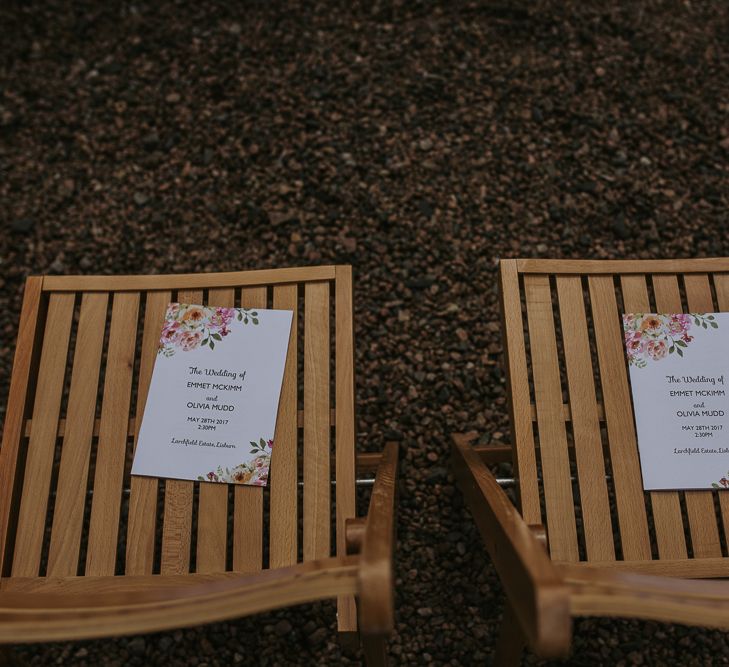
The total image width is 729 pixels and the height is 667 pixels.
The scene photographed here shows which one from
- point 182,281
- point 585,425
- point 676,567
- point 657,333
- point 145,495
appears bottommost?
point 676,567

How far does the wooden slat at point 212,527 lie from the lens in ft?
3.18

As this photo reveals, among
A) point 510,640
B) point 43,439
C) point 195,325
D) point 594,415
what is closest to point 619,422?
point 594,415

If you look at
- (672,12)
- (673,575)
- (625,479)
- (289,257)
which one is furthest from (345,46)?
(673,575)

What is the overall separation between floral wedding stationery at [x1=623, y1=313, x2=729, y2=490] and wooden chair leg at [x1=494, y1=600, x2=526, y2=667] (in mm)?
317

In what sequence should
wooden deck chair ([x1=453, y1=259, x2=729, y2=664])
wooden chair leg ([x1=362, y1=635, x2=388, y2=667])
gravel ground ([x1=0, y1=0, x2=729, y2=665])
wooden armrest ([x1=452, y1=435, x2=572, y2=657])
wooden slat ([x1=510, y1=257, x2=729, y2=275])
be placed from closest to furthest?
wooden armrest ([x1=452, y1=435, x2=572, y2=657]) → wooden chair leg ([x1=362, y1=635, x2=388, y2=667]) → wooden deck chair ([x1=453, y1=259, x2=729, y2=664]) → wooden slat ([x1=510, y1=257, x2=729, y2=275]) → gravel ground ([x1=0, y1=0, x2=729, y2=665])

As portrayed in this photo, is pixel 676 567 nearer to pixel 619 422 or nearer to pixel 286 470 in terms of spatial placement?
pixel 619 422

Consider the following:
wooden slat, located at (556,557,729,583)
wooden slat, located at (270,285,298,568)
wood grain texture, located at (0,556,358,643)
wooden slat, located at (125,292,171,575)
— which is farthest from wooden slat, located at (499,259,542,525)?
wooden slat, located at (125,292,171,575)

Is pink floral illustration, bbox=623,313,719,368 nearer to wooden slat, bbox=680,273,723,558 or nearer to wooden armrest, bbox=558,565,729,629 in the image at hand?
wooden slat, bbox=680,273,723,558

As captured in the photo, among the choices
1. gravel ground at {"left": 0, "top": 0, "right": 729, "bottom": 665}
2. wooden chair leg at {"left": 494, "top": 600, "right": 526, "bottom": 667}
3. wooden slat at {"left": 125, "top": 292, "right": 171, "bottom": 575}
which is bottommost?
wooden chair leg at {"left": 494, "top": 600, "right": 526, "bottom": 667}

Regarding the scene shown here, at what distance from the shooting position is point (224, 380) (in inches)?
41.8

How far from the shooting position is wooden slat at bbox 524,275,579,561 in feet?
3.14

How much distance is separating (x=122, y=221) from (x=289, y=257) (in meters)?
0.52

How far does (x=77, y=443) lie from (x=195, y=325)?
0.94ft

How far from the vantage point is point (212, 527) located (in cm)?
98
